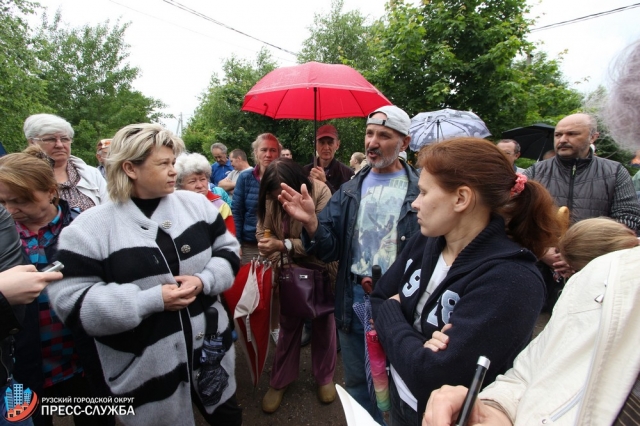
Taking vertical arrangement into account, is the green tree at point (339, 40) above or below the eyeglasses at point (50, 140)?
above

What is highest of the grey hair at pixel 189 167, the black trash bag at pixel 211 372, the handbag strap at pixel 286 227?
the grey hair at pixel 189 167

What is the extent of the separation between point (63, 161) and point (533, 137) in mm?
7059

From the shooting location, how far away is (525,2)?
8.24 meters

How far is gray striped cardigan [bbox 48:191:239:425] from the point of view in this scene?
157 cm

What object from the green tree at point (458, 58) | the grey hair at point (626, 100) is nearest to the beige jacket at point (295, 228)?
the grey hair at point (626, 100)

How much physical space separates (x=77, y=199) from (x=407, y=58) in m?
7.64

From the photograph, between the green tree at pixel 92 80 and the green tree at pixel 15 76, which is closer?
the green tree at pixel 15 76

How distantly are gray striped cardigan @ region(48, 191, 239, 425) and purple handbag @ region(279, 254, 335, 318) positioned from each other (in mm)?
787

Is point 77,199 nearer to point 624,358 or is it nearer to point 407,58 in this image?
point 624,358

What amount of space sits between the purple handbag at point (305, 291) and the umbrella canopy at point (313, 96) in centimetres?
159

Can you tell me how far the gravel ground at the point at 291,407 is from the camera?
266 cm

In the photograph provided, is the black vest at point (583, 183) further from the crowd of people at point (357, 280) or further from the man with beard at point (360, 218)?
the man with beard at point (360, 218)

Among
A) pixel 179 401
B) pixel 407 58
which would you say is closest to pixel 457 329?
pixel 179 401

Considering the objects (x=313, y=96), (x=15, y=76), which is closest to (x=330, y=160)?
(x=313, y=96)
